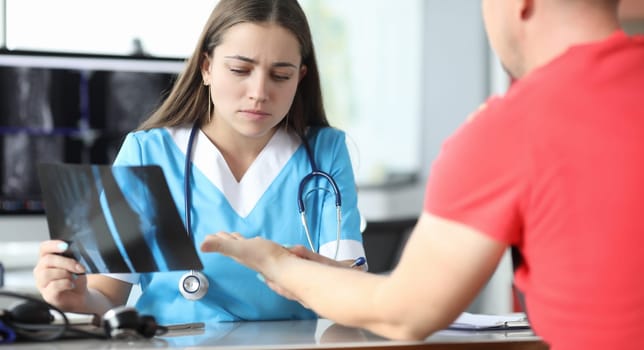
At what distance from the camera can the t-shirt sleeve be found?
0.95 meters

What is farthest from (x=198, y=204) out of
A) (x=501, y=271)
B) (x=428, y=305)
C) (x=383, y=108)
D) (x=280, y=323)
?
(x=383, y=108)

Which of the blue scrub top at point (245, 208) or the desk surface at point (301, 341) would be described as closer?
the desk surface at point (301, 341)

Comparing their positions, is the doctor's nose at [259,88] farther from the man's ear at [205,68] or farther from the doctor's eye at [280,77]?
the man's ear at [205,68]

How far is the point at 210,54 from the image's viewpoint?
1663 millimetres

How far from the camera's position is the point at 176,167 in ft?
5.48

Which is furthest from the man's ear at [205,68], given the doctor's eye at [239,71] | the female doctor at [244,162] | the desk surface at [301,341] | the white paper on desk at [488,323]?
the white paper on desk at [488,323]

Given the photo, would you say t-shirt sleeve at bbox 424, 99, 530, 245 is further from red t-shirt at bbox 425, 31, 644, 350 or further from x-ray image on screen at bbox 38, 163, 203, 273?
x-ray image on screen at bbox 38, 163, 203, 273

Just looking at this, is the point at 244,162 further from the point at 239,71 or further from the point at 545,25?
the point at 545,25

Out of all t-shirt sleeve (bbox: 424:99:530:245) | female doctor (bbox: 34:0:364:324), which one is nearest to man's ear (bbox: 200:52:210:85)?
female doctor (bbox: 34:0:364:324)

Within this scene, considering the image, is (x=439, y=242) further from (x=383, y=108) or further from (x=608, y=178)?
(x=383, y=108)

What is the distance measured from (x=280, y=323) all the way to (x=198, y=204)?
0.30 meters

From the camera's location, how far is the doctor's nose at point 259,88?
1559 millimetres

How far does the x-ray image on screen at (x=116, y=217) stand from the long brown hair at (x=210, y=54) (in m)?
0.41

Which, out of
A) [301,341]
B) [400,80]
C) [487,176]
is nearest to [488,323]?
[301,341]
